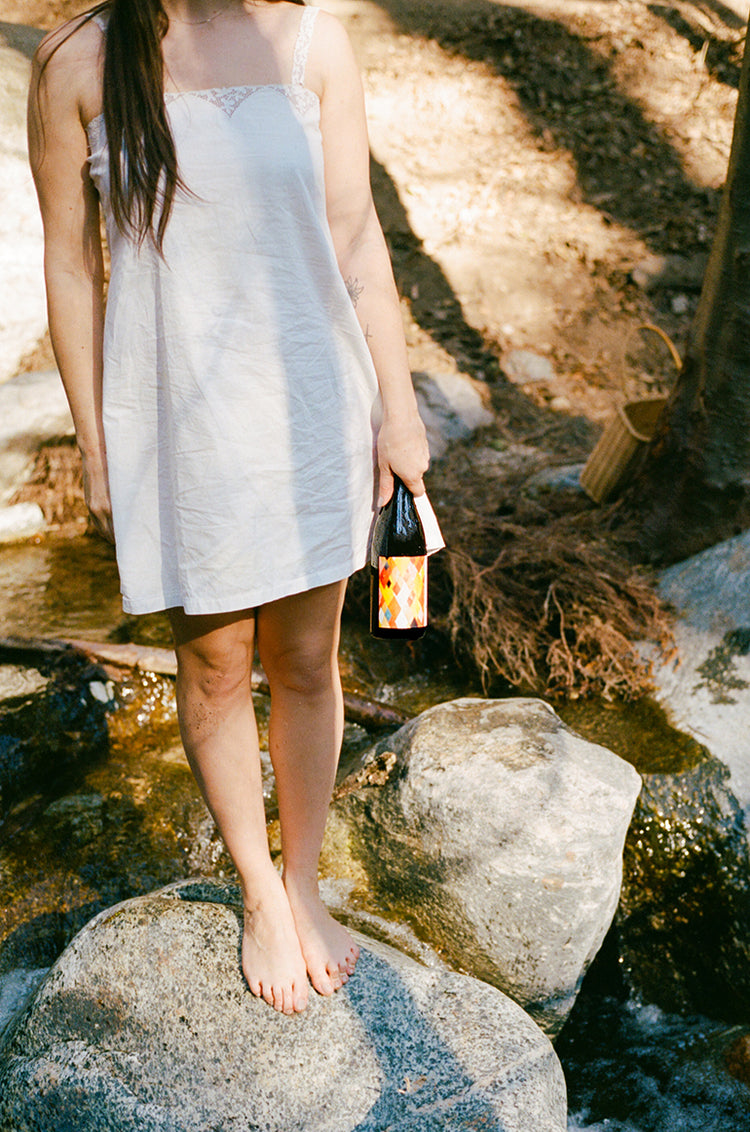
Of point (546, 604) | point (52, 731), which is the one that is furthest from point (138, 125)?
point (546, 604)

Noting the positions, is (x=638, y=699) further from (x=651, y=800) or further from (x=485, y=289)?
(x=485, y=289)

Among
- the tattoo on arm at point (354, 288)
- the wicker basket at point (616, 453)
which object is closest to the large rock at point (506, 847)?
the tattoo on arm at point (354, 288)

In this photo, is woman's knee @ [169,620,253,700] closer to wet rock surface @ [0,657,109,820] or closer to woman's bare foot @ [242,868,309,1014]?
woman's bare foot @ [242,868,309,1014]

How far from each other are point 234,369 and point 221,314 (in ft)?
0.33

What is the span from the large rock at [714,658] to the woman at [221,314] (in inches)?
73.3

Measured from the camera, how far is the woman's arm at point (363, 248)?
171 centimetres

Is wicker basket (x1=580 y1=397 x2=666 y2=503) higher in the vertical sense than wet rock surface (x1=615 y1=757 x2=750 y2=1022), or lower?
higher

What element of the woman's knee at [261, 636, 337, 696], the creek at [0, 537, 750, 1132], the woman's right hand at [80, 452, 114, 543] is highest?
the woman's right hand at [80, 452, 114, 543]

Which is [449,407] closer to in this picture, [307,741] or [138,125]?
[307,741]

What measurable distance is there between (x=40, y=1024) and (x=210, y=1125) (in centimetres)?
48

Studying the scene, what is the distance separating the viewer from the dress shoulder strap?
1.65m

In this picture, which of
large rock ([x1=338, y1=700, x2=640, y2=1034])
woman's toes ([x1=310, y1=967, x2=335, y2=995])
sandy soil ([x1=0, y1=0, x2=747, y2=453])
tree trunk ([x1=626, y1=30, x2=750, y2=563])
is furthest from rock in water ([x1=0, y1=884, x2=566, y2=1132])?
sandy soil ([x1=0, y1=0, x2=747, y2=453])

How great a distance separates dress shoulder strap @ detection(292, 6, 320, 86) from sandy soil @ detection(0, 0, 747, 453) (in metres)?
4.29

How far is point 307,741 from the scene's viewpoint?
2.09 metres
